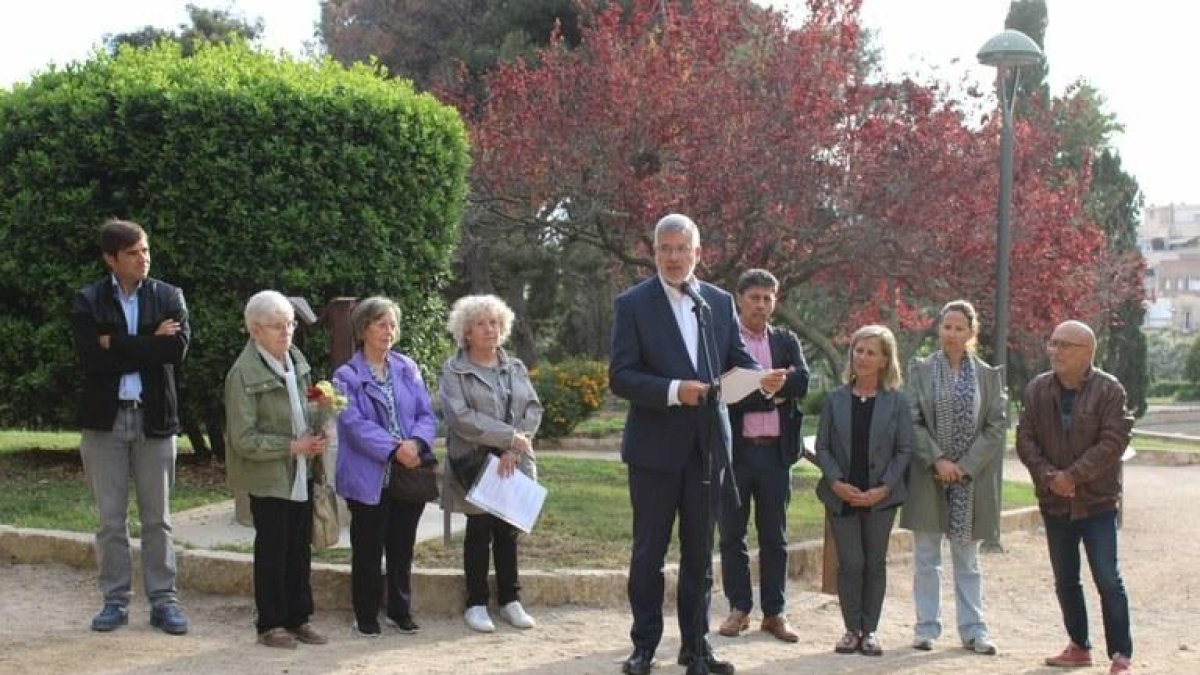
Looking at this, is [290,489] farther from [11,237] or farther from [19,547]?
[11,237]

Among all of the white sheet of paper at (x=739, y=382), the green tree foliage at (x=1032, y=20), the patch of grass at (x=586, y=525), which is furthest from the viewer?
the green tree foliage at (x=1032, y=20)

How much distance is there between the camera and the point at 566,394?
21.3 m

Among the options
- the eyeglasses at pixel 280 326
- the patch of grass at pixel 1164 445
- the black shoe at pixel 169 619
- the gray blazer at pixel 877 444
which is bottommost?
the patch of grass at pixel 1164 445

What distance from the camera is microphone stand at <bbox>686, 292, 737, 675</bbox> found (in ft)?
20.5

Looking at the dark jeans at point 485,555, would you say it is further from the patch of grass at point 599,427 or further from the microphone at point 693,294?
the patch of grass at point 599,427

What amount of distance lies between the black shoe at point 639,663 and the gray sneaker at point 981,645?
190 cm

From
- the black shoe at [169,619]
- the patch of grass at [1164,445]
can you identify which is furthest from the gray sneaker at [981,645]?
the patch of grass at [1164,445]

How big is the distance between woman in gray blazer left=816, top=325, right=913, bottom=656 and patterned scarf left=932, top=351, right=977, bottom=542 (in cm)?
26

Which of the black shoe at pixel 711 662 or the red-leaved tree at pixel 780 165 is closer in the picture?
the black shoe at pixel 711 662

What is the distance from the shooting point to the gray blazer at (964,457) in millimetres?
7375

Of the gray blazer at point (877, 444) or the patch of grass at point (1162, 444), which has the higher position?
the gray blazer at point (877, 444)

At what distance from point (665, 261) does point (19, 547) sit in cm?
472

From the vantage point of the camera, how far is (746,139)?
13.7m

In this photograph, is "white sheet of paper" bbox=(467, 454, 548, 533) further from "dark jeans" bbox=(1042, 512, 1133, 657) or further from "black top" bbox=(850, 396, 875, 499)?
"dark jeans" bbox=(1042, 512, 1133, 657)
